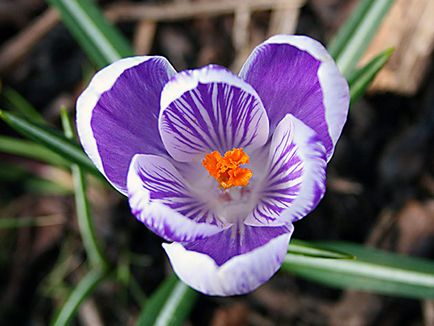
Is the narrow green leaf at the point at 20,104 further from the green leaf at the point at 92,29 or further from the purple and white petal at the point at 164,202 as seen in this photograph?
the purple and white petal at the point at 164,202

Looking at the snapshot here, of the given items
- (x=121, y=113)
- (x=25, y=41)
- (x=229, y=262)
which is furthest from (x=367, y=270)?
(x=25, y=41)

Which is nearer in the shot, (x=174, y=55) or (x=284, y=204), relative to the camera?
(x=284, y=204)

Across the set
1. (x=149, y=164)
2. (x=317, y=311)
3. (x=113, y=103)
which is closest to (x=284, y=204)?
(x=149, y=164)

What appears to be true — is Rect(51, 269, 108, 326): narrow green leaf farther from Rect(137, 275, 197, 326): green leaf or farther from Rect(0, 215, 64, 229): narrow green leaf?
Rect(0, 215, 64, 229): narrow green leaf

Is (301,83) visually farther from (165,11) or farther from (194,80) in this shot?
(165,11)

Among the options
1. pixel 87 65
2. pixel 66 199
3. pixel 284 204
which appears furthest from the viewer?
pixel 87 65

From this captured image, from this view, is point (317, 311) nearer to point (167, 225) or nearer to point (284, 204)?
point (284, 204)

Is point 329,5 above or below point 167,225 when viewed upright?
below
